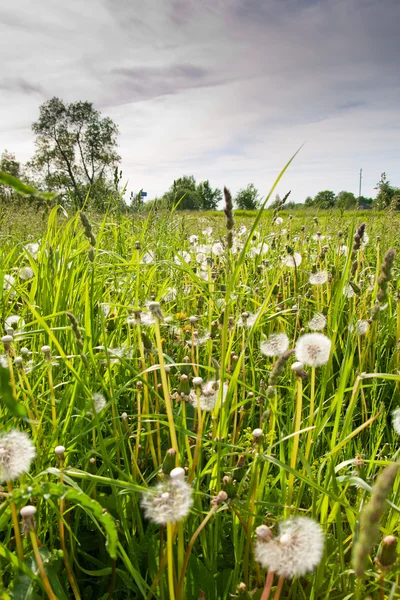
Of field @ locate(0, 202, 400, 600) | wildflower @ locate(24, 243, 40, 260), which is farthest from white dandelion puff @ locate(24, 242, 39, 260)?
field @ locate(0, 202, 400, 600)

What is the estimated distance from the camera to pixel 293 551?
2.01 feet

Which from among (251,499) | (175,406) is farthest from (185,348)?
(251,499)

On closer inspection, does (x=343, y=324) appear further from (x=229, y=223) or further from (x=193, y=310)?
(x=229, y=223)

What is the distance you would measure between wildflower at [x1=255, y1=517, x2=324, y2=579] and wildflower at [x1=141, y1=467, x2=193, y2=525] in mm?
123

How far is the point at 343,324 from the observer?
82.9 inches

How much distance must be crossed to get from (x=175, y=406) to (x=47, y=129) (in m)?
48.6

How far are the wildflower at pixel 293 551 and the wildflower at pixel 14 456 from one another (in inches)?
15.4

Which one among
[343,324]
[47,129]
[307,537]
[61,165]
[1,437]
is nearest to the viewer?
[307,537]

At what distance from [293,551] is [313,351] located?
55 cm

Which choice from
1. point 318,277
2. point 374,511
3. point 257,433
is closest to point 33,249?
point 318,277

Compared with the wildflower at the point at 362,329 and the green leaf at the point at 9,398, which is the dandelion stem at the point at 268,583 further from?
the wildflower at the point at 362,329

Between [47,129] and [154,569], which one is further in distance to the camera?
[47,129]

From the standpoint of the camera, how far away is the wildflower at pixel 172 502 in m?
0.65

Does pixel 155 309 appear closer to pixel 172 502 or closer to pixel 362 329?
pixel 172 502
